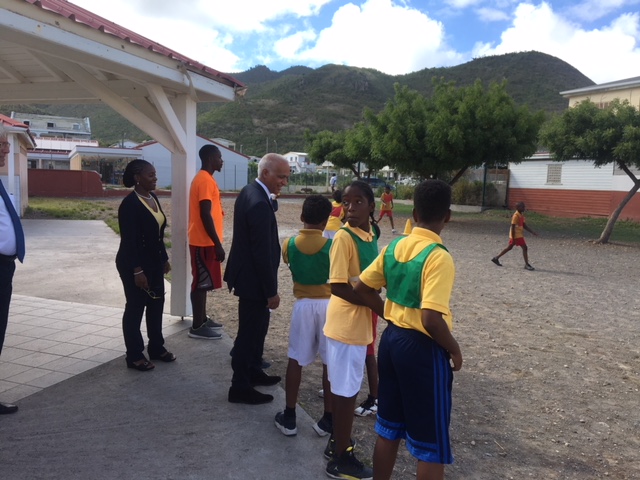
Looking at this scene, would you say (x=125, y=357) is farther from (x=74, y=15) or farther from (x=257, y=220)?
(x=74, y=15)

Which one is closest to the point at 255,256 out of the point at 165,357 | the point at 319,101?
the point at 165,357

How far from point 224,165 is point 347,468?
50149mm

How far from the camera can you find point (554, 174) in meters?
25.9

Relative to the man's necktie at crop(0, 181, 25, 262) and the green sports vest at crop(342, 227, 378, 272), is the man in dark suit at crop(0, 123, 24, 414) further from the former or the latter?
the green sports vest at crop(342, 227, 378, 272)

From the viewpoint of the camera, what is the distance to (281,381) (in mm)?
4398

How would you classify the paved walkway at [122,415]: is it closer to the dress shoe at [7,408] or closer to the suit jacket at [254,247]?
the dress shoe at [7,408]

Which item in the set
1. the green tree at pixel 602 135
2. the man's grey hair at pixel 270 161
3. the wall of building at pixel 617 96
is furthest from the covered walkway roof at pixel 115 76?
the wall of building at pixel 617 96

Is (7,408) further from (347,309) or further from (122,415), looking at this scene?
(347,309)

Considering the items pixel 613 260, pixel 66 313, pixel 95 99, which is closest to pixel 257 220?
pixel 95 99

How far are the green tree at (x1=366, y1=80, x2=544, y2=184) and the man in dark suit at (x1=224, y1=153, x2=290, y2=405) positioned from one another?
16.9m

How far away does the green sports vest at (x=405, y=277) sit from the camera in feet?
7.71

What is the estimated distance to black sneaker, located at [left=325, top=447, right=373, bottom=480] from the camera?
2.98m

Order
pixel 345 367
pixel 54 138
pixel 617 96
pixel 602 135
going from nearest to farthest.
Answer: pixel 345 367, pixel 602 135, pixel 617 96, pixel 54 138

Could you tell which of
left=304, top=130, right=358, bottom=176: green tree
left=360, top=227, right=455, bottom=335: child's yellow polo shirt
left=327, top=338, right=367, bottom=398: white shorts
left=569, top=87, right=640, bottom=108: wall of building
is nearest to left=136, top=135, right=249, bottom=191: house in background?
left=304, top=130, right=358, bottom=176: green tree
